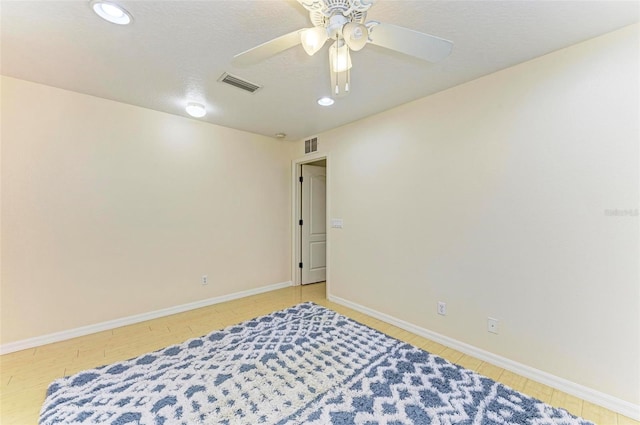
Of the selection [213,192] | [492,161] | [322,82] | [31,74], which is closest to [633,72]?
[492,161]

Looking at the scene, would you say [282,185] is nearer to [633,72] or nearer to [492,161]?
[492,161]

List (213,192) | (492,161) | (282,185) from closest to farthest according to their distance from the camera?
(492,161) < (213,192) < (282,185)

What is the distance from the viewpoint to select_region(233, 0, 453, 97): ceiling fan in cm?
127

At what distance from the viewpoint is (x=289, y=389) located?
1.93 meters

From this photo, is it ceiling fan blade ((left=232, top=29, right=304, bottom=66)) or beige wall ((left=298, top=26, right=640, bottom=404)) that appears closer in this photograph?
ceiling fan blade ((left=232, top=29, right=304, bottom=66))

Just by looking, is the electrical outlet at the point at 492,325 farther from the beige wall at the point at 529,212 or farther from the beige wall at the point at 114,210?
the beige wall at the point at 114,210

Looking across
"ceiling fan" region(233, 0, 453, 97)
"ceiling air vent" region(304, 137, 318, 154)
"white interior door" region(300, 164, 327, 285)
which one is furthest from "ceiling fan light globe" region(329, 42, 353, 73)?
"white interior door" region(300, 164, 327, 285)

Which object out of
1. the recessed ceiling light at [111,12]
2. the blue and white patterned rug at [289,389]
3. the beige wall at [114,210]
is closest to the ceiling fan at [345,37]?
the recessed ceiling light at [111,12]

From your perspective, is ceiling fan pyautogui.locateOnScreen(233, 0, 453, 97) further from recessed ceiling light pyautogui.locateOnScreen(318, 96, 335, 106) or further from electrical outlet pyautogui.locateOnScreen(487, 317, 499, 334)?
electrical outlet pyautogui.locateOnScreen(487, 317, 499, 334)

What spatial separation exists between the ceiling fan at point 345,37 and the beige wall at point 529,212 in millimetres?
1263

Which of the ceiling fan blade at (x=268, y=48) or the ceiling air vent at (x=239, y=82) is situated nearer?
the ceiling fan blade at (x=268, y=48)

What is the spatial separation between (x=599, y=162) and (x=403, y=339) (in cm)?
212

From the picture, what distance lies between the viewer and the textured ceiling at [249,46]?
5.15 ft

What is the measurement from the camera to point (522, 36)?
1.80 metres
